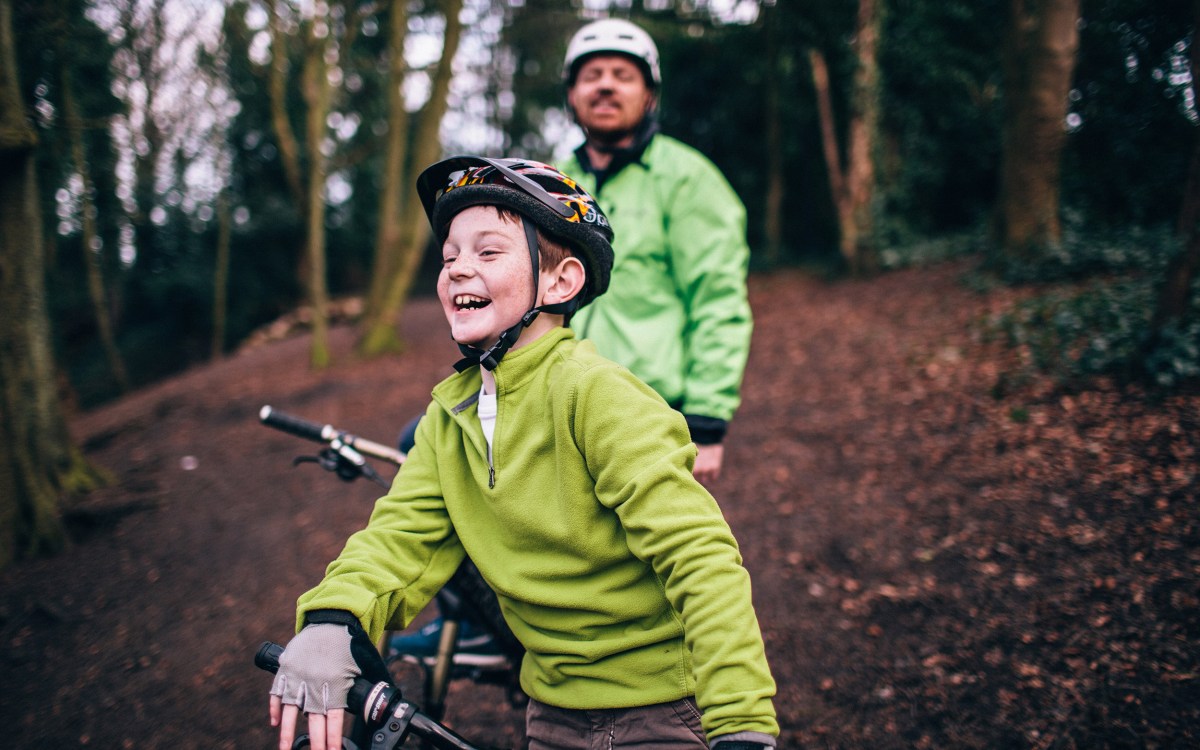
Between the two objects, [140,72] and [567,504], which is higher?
[140,72]

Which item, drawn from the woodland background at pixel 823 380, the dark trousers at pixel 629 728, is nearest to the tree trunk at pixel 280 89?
the woodland background at pixel 823 380

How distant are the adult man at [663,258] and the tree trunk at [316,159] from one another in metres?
9.93

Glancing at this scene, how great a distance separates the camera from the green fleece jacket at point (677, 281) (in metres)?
2.43

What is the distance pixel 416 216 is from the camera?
443 inches

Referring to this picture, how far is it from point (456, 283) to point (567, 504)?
596 millimetres

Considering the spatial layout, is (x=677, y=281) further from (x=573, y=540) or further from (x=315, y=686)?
(x=315, y=686)

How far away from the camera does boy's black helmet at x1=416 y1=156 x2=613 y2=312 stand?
5.48 feet

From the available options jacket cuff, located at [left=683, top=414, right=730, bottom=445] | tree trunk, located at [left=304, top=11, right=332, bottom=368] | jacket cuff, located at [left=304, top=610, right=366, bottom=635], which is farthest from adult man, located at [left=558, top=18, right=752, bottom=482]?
tree trunk, located at [left=304, top=11, right=332, bottom=368]

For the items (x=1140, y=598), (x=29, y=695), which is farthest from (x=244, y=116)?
(x=1140, y=598)

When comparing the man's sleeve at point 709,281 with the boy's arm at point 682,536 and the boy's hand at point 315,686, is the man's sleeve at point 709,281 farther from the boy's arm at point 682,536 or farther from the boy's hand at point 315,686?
the boy's hand at point 315,686

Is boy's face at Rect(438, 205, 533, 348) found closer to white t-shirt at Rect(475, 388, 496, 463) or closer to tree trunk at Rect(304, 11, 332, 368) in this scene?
white t-shirt at Rect(475, 388, 496, 463)

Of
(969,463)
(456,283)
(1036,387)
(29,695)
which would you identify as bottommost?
(29,695)

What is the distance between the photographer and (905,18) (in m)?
13.3

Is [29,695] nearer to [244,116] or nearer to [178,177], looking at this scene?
[178,177]
